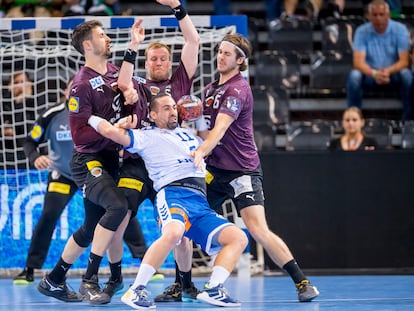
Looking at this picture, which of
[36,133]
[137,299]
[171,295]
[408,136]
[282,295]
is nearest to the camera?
[137,299]

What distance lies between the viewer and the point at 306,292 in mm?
7312

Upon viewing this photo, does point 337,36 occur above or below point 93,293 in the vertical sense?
above

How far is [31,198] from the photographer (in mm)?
10258

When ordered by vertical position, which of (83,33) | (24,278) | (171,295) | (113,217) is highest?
(83,33)

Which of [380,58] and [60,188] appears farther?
[380,58]

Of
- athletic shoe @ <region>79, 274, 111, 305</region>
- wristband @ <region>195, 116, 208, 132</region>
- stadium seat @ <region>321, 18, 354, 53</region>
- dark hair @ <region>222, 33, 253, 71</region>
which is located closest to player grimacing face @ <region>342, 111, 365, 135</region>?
stadium seat @ <region>321, 18, 354, 53</region>

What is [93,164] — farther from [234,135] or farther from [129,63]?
[234,135]

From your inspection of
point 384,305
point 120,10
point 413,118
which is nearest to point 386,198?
point 413,118

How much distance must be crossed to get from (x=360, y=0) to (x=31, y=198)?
644 centimetres

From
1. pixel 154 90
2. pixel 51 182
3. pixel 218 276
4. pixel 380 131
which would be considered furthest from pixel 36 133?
pixel 380 131

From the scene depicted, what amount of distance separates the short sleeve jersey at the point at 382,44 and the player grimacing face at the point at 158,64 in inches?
191

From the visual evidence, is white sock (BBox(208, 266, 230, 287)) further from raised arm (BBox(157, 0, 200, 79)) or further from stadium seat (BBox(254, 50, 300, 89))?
stadium seat (BBox(254, 50, 300, 89))

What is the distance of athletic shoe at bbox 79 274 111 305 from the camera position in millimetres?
7223

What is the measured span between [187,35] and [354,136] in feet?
11.9
